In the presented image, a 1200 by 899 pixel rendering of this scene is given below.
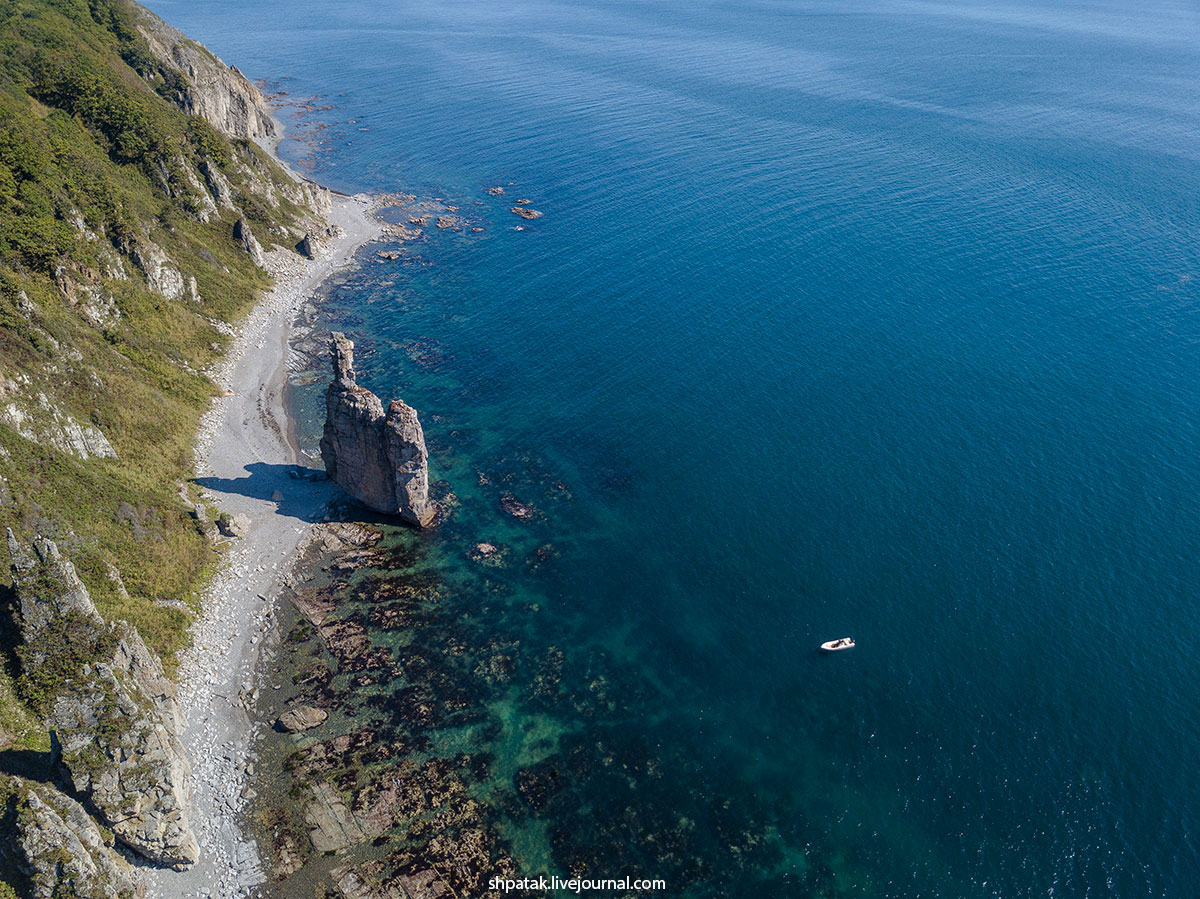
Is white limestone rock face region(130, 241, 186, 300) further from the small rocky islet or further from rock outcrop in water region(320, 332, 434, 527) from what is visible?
the small rocky islet

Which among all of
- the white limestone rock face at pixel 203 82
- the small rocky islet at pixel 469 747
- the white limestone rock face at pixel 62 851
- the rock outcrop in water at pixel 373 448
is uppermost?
the white limestone rock face at pixel 203 82

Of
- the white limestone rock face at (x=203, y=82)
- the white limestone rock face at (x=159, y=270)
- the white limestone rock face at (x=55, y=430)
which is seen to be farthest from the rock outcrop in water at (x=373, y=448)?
the white limestone rock face at (x=203, y=82)

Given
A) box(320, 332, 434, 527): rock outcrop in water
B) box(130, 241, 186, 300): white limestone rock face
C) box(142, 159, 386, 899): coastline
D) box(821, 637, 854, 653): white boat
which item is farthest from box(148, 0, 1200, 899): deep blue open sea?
box(130, 241, 186, 300): white limestone rock face

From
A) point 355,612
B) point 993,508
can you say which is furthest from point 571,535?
point 993,508

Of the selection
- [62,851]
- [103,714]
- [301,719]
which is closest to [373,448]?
[301,719]

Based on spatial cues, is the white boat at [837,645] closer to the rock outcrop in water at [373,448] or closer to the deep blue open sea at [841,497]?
the deep blue open sea at [841,497]

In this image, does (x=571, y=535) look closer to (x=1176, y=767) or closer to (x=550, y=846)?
(x=550, y=846)

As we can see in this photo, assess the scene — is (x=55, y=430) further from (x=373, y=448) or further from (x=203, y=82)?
(x=203, y=82)
